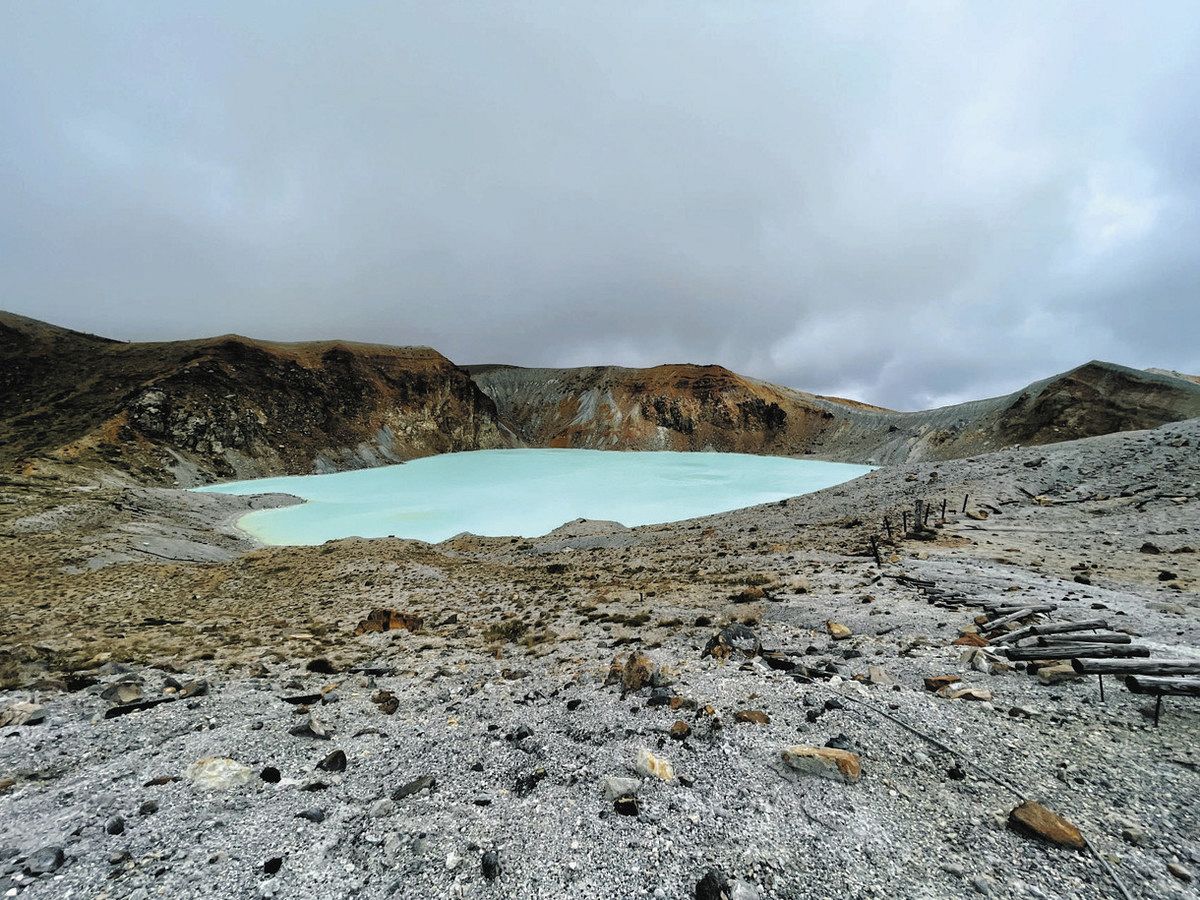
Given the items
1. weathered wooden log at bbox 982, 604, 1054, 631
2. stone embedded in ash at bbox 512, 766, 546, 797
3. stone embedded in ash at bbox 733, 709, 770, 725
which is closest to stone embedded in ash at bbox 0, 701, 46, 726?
stone embedded in ash at bbox 512, 766, 546, 797

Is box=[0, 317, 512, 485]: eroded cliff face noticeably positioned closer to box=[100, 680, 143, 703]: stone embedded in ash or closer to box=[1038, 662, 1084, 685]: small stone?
box=[100, 680, 143, 703]: stone embedded in ash

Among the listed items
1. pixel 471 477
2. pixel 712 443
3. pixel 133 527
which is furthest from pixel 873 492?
pixel 712 443

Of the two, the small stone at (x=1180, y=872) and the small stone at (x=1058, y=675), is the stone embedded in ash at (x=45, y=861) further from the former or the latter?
the small stone at (x=1058, y=675)

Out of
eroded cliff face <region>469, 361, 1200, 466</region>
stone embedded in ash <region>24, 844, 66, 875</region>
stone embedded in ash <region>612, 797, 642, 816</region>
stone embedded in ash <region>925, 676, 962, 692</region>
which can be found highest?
eroded cliff face <region>469, 361, 1200, 466</region>

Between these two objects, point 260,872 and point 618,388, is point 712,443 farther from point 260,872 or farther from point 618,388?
point 260,872

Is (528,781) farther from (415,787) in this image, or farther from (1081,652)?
(1081,652)

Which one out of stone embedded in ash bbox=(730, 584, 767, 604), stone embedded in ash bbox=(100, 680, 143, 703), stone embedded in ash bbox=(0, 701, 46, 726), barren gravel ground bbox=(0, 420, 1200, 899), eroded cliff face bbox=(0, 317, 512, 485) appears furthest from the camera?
eroded cliff face bbox=(0, 317, 512, 485)

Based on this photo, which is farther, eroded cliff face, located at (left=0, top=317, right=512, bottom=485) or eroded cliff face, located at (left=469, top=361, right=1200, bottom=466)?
eroded cliff face, located at (left=469, top=361, right=1200, bottom=466)
